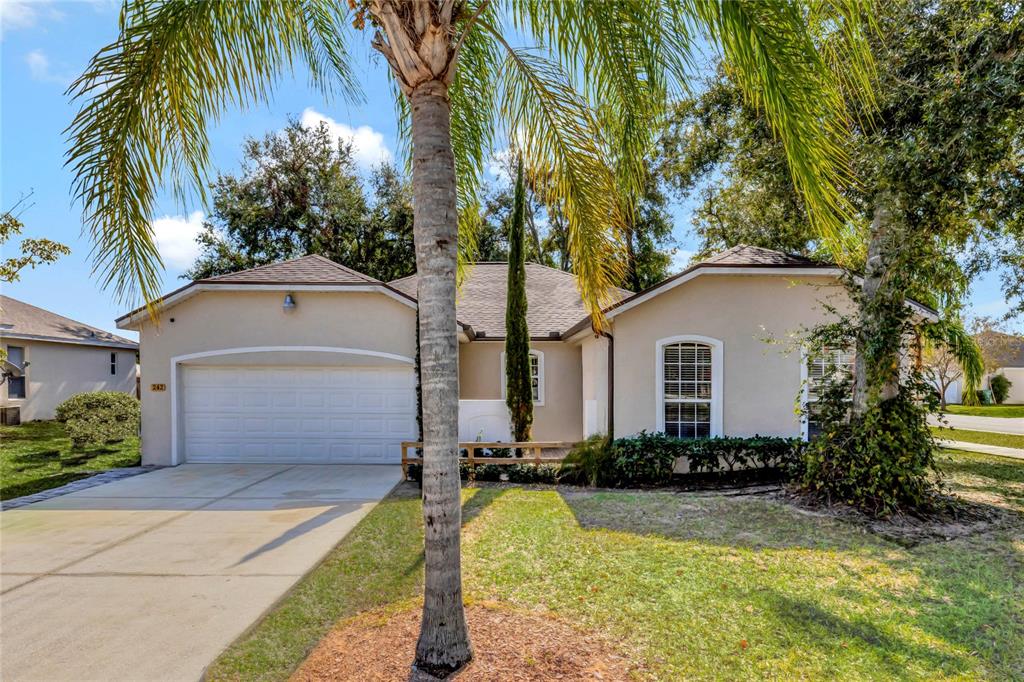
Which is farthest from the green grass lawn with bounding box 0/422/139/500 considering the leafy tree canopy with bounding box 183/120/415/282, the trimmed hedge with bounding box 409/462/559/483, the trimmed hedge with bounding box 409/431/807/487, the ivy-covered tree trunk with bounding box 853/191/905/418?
the ivy-covered tree trunk with bounding box 853/191/905/418

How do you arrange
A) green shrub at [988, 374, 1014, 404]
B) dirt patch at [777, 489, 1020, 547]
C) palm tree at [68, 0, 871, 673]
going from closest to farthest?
palm tree at [68, 0, 871, 673] < dirt patch at [777, 489, 1020, 547] < green shrub at [988, 374, 1014, 404]

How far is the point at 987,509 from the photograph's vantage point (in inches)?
309

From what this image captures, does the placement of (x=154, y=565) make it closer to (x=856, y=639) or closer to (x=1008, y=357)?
(x=856, y=639)

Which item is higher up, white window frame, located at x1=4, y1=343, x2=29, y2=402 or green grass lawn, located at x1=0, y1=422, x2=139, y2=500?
white window frame, located at x1=4, y1=343, x2=29, y2=402

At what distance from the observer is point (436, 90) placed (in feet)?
12.5

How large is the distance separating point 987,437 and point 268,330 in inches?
836

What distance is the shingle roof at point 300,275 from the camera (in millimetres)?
11891

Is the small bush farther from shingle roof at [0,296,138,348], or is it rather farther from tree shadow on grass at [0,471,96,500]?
shingle roof at [0,296,138,348]

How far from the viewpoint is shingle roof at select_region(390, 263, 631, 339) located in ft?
48.1

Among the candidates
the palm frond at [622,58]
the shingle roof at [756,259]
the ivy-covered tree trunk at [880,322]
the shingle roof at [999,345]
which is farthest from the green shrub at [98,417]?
the shingle roof at [999,345]

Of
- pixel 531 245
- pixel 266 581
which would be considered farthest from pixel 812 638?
pixel 531 245

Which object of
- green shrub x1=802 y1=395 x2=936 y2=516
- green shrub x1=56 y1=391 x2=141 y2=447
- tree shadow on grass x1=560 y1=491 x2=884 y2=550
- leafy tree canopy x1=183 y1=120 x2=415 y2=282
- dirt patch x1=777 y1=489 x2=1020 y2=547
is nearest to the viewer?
tree shadow on grass x1=560 y1=491 x2=884 y2=550

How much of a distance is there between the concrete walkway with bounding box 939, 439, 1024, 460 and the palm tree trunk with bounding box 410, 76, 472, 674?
1452 centimetres

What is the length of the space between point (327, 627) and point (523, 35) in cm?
559
